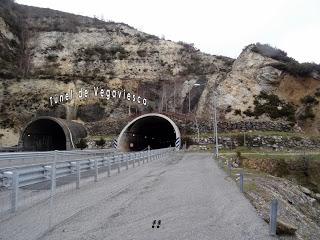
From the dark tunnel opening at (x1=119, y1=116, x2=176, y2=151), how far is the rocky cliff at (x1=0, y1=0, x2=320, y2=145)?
581 centimetres

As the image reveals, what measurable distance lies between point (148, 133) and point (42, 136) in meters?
20.8

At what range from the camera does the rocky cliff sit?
243 feet

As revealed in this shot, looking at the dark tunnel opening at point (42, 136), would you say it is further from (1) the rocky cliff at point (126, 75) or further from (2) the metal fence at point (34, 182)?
(2) the metal fence at point (34, 182)

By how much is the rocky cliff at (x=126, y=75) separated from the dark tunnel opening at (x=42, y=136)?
5954mm

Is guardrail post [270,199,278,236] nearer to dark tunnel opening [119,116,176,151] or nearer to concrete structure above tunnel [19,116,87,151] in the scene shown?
concrete structure above tunnel [19,116,87,151]

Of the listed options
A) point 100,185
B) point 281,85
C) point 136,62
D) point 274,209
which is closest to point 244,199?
point 274,209

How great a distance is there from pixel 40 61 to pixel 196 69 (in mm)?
34367

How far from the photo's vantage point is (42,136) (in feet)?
218

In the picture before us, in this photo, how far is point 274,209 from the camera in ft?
32.1

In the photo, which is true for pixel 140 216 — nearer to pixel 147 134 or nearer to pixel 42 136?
pixel 42 136

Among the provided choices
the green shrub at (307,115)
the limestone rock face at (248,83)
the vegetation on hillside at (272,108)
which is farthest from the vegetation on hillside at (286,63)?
the green shrub at (307,115)

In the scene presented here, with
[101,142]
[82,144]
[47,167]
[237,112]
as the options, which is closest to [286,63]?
[237,112]

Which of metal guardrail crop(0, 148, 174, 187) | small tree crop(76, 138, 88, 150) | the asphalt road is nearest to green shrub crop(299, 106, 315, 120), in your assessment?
small tree crop(76, 138, 88, 150)

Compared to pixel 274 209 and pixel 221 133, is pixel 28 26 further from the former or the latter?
pixel 274 209
